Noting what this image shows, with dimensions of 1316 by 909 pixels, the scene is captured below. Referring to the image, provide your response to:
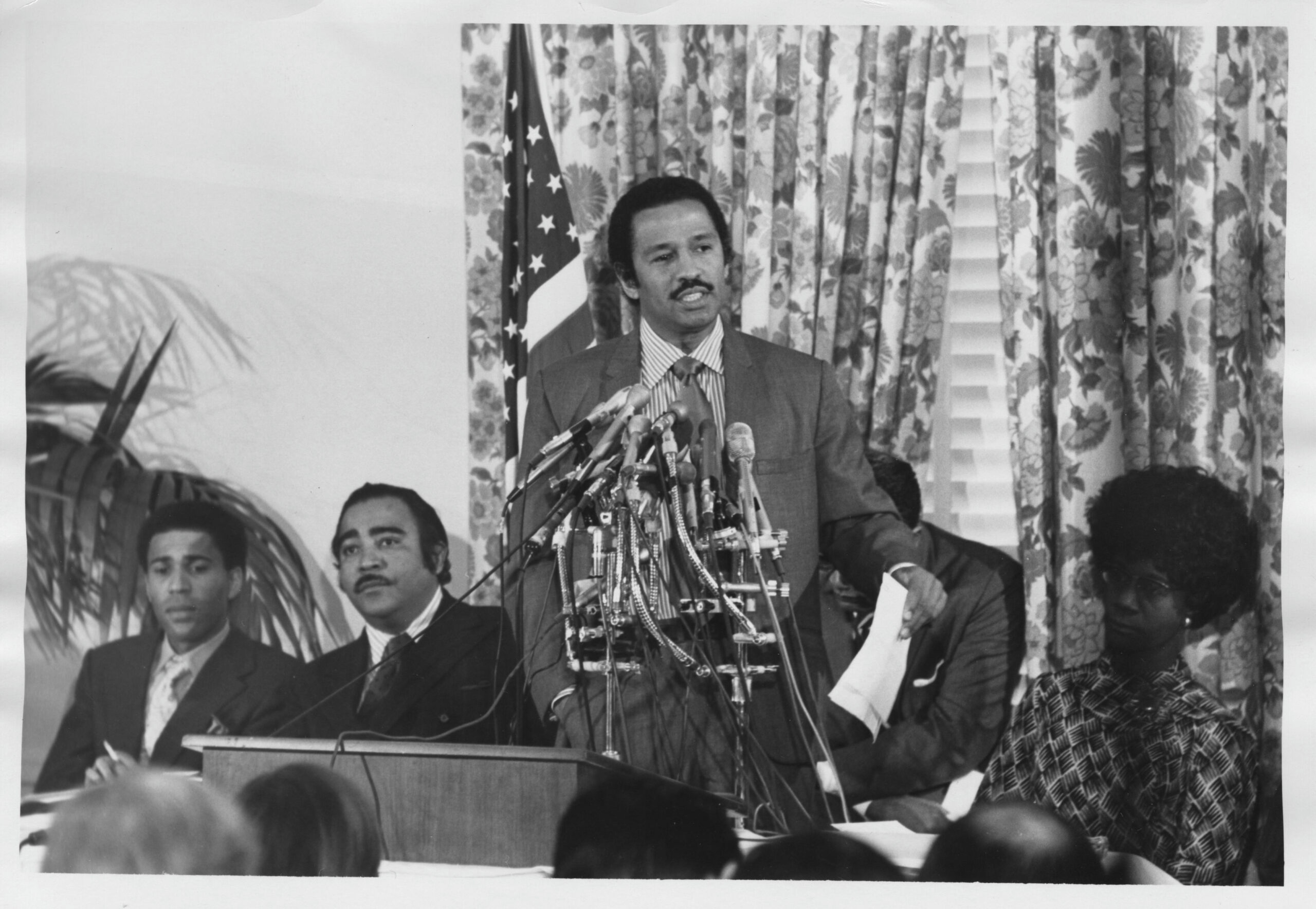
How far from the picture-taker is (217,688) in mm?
3121

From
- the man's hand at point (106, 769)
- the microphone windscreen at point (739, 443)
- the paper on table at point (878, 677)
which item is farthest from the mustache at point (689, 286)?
the man's hand at point (106, 769)

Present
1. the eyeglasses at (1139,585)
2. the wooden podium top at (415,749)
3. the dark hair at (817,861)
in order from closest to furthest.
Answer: the wooden podium top at (415,749) → the dark hair at (817,861) → the eyeglasses at (1139,585)

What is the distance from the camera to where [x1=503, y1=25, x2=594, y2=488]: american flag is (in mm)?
3133

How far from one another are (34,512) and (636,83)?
155cm

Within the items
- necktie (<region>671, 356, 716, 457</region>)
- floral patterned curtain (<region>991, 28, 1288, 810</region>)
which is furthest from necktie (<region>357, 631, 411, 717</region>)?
floral patterned curtain (<region>991, 28, 1288, 810</region>)

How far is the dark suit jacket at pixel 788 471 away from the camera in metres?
3.05

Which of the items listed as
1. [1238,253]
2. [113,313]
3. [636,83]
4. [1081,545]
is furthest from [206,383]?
[1238,253]

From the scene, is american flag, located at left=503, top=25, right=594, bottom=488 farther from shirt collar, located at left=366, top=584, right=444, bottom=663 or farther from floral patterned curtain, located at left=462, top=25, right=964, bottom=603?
shirt collar, located at left=366, top=584, right=444, bottom=663

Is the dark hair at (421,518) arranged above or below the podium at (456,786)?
above

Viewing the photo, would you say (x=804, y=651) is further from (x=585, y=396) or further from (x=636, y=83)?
(x=636, y=83)

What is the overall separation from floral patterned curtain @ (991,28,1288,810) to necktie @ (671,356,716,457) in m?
0.65

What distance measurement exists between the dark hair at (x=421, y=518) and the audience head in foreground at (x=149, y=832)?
575 mm

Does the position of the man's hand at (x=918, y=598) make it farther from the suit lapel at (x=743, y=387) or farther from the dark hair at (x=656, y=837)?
the dark hair at (x=656, y=837)

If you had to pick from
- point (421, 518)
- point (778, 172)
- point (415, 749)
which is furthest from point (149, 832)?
point (778, 172)
